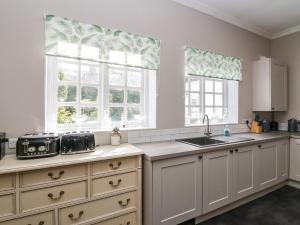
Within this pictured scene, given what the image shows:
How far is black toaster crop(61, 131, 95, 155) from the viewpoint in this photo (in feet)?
5.13

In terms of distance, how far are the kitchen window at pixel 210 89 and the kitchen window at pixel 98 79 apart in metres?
0.67

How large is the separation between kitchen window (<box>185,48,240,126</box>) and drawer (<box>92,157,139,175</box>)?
1.27 metres

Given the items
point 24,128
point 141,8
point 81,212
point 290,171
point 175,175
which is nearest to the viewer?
point 81,212

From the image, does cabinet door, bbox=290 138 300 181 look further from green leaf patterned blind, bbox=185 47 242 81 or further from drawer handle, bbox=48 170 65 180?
drawer handle, bbox=48 170 65 180

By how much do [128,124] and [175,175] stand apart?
34.7 inches

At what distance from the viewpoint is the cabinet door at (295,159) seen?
2938mm

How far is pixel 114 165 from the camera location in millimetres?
1611

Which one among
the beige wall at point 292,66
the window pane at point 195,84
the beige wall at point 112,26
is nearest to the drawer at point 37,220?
the beige wall at point 112,26

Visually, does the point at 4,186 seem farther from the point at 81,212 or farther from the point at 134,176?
the point at 134,176

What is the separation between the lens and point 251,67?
3.38 metres

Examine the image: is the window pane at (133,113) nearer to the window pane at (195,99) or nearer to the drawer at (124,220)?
the window pane at (195,99)

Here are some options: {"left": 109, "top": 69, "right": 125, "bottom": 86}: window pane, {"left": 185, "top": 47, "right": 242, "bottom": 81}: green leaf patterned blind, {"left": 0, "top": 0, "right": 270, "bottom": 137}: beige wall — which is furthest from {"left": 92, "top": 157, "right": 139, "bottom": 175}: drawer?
{"left": 185, "top": 47, "right": 242, "bottom": 81}: green leaf patterned blind

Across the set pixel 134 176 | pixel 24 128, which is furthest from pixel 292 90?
pixel 24 128

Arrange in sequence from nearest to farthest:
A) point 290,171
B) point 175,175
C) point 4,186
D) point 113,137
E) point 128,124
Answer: point 4,186 → point 175,175 → point 113,137 → point 128,124 → point 290,171
